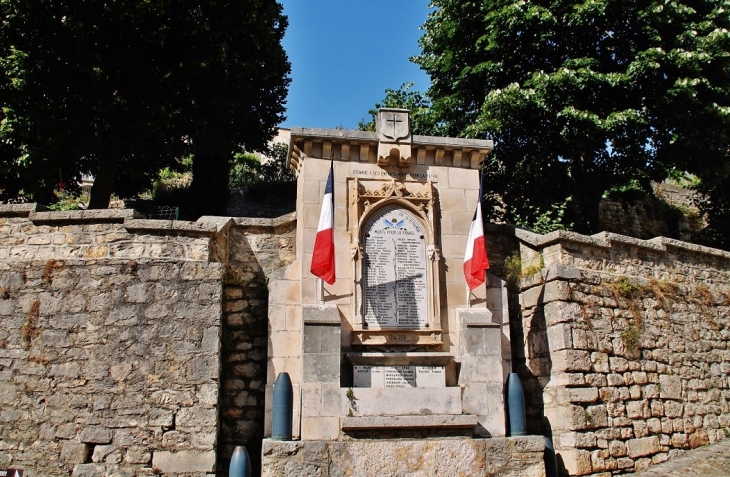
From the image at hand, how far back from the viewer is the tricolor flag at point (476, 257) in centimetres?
895

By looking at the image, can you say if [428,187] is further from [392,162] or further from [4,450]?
[4,450]

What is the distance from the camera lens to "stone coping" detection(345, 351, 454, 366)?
8.46 m

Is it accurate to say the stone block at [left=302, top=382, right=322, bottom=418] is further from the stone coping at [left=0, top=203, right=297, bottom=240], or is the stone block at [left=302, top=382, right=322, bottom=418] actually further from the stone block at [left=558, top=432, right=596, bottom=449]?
the stone block at [left=558, top=432, right=596, bottom=449]

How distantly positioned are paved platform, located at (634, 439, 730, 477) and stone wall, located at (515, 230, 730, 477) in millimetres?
191

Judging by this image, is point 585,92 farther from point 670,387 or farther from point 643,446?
point 643,446

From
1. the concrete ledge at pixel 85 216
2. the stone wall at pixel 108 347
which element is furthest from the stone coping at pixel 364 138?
the concrete ledge at pixel 85 216

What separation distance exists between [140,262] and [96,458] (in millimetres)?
2381

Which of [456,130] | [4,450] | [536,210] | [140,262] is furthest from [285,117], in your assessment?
[4,450]

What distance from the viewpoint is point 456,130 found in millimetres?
15016

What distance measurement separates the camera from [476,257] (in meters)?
8.98

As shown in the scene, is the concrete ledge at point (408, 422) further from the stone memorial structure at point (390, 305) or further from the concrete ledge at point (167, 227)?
the concrete ledge at point (167, 227)

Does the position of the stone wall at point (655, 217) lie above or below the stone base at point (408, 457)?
above

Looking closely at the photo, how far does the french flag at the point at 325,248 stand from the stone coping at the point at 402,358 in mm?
1008

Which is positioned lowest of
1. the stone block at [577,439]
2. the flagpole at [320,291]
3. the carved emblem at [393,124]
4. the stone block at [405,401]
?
the stone block at [577,439]
